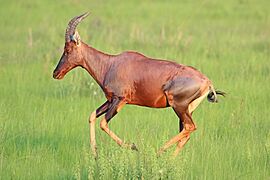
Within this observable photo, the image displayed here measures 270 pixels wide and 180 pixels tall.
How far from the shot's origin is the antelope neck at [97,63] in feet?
23.9

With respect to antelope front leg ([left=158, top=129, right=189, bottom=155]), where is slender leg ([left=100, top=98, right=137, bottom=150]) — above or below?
above

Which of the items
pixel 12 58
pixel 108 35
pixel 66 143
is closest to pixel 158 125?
pixel 66 143

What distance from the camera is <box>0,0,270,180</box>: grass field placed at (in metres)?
6.52

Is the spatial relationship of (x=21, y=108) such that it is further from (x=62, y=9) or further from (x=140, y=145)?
(x=62, y=9)

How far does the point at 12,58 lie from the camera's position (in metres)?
12.3

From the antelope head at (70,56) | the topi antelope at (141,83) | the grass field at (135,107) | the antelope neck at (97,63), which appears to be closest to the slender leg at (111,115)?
the topi antelope at (141,83)

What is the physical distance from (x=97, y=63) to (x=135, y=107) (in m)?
2.31

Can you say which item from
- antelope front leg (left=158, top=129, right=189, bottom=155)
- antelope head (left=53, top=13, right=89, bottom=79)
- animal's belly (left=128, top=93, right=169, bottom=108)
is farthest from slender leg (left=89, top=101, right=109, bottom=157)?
antelope front leg (left=158, top=129, right=189, bottom=155)

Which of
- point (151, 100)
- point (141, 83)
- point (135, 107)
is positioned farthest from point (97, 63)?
point (135, 107)

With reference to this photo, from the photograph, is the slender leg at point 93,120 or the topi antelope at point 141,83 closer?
the topi antelope at point 141,83

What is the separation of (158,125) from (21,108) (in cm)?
187

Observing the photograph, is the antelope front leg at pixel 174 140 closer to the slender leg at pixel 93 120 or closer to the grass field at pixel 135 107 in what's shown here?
the grass field at pixel 135 107

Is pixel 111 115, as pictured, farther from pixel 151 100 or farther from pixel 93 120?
pixel 151 100

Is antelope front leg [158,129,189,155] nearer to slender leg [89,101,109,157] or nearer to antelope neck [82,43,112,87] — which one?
slender leg [89,101,109,157]
